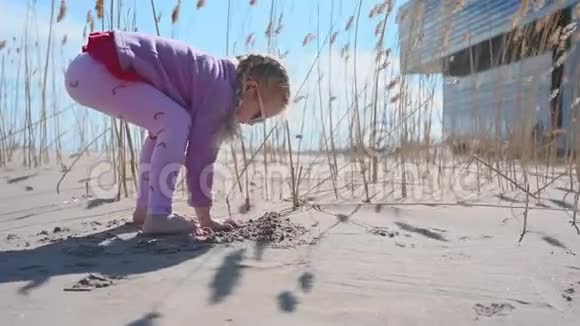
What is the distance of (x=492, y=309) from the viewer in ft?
2.58

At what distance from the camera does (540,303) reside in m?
0.82

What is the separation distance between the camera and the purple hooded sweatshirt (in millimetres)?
1304

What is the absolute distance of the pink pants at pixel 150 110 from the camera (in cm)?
124

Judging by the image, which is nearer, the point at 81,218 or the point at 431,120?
the point at 81,218

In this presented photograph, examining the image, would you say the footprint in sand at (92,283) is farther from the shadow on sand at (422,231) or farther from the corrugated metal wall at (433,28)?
the corrugated metal wall at (433,28)

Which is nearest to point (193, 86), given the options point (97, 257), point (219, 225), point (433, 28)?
point (219, 225)

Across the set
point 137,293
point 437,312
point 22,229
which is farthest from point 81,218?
point 437,312

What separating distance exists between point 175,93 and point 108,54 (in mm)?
164

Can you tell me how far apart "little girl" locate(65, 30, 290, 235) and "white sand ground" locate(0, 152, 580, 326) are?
17 cm

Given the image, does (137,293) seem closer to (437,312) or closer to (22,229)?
(437,312)

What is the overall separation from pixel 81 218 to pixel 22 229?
178 millimetres

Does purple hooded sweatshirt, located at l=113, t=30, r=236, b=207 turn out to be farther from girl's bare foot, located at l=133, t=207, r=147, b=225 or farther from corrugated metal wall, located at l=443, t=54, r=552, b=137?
corrugated metal wall, located at l=443, t=54, r=552, b=137

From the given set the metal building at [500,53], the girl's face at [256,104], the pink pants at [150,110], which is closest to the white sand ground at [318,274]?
the pink pants at [150,110]

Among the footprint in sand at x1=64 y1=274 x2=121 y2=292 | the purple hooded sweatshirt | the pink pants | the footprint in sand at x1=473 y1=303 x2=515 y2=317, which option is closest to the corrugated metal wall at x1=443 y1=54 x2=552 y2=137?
the purple hooded sweatshirt
